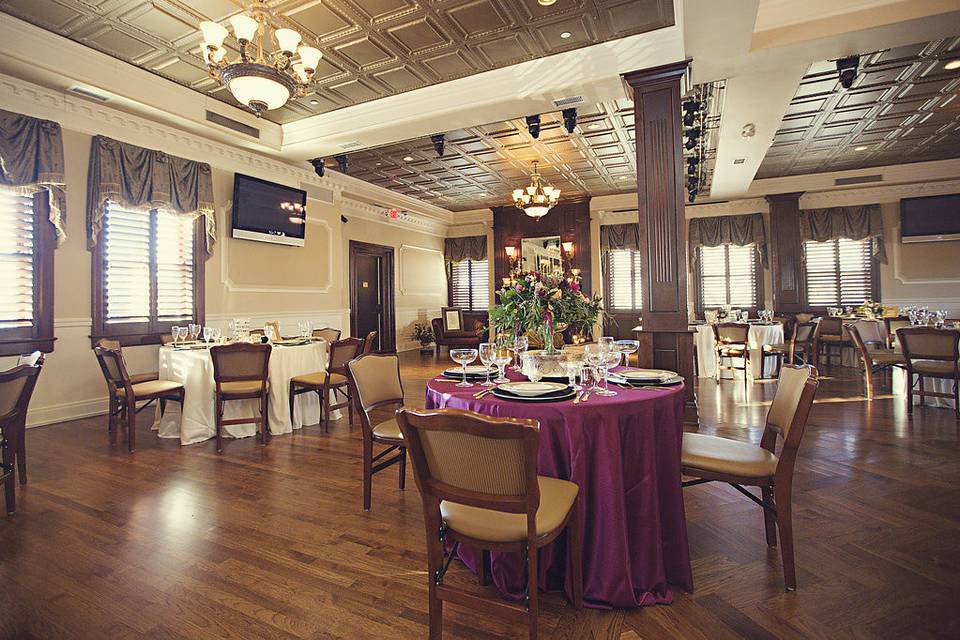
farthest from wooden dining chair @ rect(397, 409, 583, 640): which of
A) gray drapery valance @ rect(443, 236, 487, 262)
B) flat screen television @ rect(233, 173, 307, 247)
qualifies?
gray drapery valance @ rect(443, 236, 487, 262)

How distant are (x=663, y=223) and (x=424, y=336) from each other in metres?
7.98

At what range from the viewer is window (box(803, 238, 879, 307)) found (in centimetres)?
951

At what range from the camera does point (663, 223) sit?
437 cm

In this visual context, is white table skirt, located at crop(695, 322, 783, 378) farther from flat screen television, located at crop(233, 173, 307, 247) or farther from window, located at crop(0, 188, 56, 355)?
window, located at crop(0, 188, 56, 355)

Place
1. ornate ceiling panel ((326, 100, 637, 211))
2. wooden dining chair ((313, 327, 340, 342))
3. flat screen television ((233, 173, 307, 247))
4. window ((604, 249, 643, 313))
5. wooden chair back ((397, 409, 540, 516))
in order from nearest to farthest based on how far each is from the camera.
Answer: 1. wooden chair back ((397, 409, 540, 516))
2. wooden dining chair ((313, 327, 340, 342))
3. flat screen television ((233, 173, 307, 247))
4. ornate ceiling panel ((326, 100, 637, 211))
5. window ((604, 249, 643, 313))

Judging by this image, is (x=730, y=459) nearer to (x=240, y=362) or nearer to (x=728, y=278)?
(x=240, y=362)

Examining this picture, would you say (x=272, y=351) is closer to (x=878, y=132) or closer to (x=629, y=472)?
(x=629, y=472)

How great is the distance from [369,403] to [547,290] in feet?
4.03

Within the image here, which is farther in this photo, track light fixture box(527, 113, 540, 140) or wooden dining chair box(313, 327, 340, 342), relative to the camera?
wooden dining chair box(313, 327, 340, 342)

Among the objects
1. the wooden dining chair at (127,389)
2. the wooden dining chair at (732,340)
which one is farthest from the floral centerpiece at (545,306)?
the wooden dining chair at (732,340)

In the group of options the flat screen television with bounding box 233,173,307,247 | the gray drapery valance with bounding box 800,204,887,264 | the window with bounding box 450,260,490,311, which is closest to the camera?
the flat screen television with bounding box 233,173,307,247

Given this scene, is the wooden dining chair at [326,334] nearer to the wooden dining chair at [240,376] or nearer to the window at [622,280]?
the wooden dining chair at [240,376]

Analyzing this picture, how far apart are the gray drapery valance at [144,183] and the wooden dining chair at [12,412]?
2984mm

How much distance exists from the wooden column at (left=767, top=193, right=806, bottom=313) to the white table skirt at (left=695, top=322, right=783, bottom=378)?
3.11 metres
